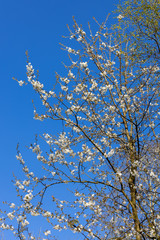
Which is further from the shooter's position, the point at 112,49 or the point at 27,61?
the point at 112,49

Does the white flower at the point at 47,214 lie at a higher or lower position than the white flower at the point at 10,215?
higher

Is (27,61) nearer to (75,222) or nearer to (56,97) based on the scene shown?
(56,97)

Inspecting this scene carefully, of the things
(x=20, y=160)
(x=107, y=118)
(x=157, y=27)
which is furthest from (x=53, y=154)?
(x=157, y=27)

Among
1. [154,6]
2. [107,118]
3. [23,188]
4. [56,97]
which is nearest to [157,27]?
[154,6]

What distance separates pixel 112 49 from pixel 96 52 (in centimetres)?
43

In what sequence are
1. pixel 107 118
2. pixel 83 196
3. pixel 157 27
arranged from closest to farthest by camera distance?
pixel 83 196
pixel 107 118
pixel 157 27

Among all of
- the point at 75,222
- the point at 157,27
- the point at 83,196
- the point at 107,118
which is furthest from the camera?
the point at 157,27

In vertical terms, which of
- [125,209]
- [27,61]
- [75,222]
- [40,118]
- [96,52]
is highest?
[96,52]

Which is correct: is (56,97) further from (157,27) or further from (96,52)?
(157,27)

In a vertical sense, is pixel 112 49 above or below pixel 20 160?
above

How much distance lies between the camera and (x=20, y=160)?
4.95m

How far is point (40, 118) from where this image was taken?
16.2 feet

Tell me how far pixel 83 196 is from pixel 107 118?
6.05 ft

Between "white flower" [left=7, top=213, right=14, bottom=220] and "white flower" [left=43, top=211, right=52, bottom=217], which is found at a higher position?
"white flower" [left=43, top=211, right=52, bottom=217]
